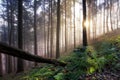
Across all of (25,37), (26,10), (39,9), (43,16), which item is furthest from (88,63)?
(25,37)

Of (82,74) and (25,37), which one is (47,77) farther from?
(25,37)

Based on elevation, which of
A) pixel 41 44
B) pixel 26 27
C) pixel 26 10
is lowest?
pixel 41 44

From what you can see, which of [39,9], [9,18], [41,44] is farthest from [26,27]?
[41,44]

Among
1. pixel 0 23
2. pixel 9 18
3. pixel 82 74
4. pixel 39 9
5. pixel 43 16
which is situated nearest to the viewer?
pixel 82 74

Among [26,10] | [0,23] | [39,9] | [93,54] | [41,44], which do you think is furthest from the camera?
[41,44]

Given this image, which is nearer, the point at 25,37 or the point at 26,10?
the point at 26,10

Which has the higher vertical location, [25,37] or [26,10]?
[26,10]

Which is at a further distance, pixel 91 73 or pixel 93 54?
pixel 93 54

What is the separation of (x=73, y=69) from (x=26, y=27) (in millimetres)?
30086

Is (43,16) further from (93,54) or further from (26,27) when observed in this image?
(93,54)

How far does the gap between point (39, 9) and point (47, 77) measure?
29117 mm

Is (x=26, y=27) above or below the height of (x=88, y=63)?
above

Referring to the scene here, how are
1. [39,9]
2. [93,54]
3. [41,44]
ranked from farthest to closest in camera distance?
[41,44] < [39,9] < [93,54]

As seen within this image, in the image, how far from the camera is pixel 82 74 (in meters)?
7.91
